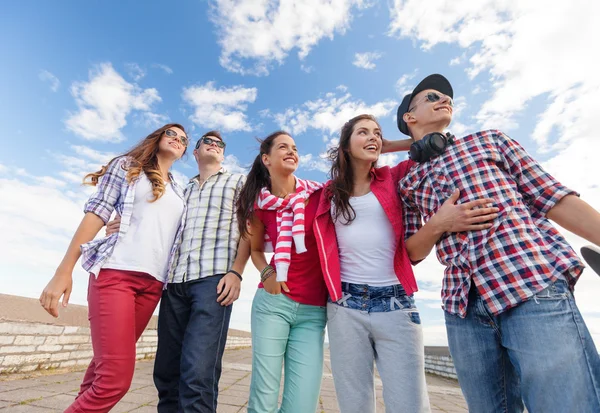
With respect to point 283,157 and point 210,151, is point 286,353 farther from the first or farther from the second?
point 210,151

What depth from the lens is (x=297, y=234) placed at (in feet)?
6.77

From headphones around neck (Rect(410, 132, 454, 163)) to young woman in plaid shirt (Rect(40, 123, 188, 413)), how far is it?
5.11ft

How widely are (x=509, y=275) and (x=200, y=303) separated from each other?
1.62m

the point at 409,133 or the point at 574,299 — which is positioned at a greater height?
the point at 409,133

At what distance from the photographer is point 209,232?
233 centimetres

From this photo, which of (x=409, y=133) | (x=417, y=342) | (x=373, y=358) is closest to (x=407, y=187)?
(x=409, y=133)

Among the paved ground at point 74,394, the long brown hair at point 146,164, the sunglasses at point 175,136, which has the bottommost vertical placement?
the paved ground at point 74,394

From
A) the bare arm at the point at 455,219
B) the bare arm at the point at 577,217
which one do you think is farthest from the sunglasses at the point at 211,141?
the bare arm at the point at 577,217

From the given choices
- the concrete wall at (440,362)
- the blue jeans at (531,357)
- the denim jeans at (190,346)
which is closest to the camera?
the blue jeans at (531,357)

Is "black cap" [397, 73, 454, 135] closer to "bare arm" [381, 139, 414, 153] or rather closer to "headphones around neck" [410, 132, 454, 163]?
"bare arm" [381, 139, 414, 153]

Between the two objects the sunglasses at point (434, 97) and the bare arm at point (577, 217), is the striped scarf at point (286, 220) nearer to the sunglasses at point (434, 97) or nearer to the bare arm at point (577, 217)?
the sunglasses at point (434, 97)

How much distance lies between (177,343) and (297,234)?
3.34 feet

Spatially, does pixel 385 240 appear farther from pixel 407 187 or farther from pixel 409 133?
pixel 409 133

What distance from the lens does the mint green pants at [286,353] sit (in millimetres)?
1850
